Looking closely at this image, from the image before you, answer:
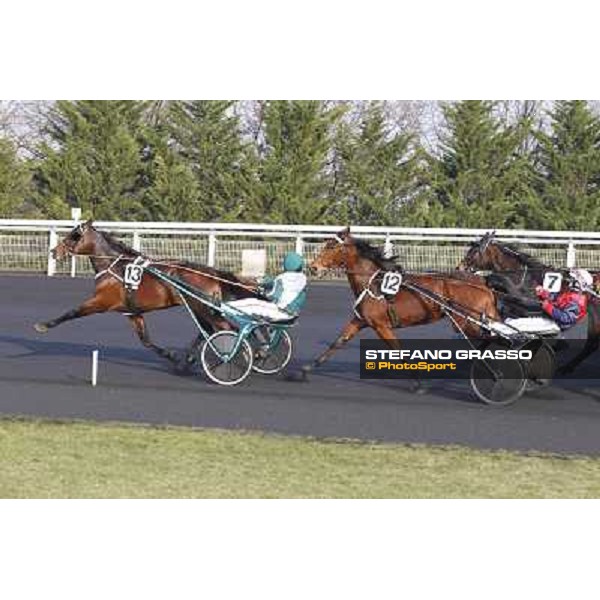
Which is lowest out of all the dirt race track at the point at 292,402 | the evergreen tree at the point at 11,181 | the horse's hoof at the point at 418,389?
the dirt race track at the point at 292,402

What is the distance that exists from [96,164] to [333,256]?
19292 millimetres

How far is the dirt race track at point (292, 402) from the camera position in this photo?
10.7 meters

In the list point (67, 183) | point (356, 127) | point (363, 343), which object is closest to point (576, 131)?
point (356, 127)

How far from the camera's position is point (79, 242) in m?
14.0

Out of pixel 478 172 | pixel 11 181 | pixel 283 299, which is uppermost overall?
pixel 478 172

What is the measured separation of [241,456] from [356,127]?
22926 millimetres

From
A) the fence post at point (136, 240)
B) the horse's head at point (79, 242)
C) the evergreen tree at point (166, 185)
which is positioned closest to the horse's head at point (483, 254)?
the horse's head at point (79, 242)

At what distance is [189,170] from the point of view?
3092 cm

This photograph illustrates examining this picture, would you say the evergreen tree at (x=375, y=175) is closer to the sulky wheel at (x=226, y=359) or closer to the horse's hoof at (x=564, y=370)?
the horse's hoof at (x=564, y=370)

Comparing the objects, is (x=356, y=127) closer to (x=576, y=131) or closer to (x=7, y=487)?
(x=576, y=131)

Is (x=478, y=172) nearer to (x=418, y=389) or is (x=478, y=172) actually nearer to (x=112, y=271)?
(x=112, y=271)

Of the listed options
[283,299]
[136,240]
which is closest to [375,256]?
[283,299]

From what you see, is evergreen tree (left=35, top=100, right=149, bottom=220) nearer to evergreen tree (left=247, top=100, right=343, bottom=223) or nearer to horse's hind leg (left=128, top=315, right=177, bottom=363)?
evergreen tree (left=247, top=100, right=343, bottom=223)

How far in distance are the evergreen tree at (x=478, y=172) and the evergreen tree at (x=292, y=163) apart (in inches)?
111
